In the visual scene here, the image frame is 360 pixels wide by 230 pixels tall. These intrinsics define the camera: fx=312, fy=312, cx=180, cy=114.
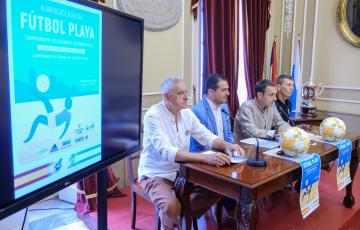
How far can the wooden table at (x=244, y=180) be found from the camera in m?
1.45

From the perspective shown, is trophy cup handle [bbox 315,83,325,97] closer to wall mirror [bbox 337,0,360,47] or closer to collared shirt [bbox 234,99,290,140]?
wall mirror [bbox 337,0,360,47]

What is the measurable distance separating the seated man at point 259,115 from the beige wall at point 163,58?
89 cm

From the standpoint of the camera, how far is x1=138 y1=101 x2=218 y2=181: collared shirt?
6.17ft

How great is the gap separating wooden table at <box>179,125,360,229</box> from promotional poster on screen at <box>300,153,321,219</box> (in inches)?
1.7

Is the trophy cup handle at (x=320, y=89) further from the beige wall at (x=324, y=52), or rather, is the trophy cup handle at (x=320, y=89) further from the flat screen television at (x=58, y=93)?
the flat screen television at (x=58, y=93)

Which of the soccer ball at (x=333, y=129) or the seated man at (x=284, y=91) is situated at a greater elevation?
the seated man at (x=284, y=91)

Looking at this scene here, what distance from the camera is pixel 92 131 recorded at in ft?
3.66

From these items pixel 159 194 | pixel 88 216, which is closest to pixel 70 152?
pixel 159 194

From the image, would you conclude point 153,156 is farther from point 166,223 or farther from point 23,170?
point 23,170

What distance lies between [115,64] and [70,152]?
0.40 metres

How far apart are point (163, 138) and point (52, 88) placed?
1034 millimetres

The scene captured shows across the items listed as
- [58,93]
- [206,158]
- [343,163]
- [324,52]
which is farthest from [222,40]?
[58,93]

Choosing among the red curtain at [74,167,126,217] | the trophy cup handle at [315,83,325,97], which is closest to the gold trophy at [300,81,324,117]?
the trophy cup handle at [315,83,325,97]

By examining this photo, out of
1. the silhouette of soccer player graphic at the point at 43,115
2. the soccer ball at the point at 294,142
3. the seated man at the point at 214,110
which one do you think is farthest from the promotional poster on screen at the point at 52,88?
the seated man at the point at 214,110
